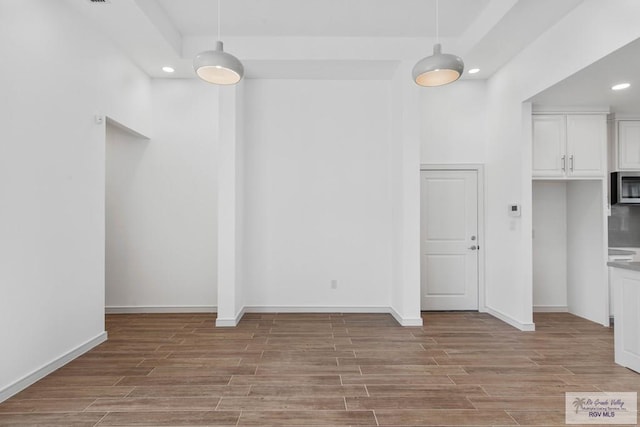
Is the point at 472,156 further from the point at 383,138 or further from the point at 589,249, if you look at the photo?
the point at 589,249

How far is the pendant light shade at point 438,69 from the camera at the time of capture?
292 centimetres

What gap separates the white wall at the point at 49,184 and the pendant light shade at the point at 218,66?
130 cm

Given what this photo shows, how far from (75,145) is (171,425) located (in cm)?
266

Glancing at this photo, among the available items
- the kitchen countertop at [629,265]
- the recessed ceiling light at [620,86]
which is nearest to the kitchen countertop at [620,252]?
the kitchen countertop at [629,265]

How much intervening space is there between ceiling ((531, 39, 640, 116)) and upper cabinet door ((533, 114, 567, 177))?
19cm

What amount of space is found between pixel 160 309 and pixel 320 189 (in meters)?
2.79

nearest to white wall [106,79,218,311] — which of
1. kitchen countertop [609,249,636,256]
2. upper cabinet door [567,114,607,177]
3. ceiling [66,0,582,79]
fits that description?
ceiling [66,0,582,79]

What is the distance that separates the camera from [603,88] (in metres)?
3.83

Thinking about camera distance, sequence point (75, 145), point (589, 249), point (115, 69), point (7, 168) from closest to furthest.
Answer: point (7, 168) → point (75, 145) → point (115, 69) → point (589, 249)

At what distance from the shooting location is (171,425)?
7.42 ft

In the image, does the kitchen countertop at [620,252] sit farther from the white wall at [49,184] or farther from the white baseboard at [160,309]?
the white wall at [49,184]

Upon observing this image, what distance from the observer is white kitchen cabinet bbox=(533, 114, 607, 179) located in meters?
4.44

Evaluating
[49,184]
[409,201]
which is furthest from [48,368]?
[409,201]

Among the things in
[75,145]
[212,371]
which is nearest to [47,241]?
[75,145]
